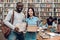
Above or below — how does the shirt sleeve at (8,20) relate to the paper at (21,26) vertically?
above

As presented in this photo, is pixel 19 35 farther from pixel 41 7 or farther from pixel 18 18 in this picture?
pixel 41 7

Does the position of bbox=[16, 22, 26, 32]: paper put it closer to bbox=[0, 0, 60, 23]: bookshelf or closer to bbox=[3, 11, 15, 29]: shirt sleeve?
bbox=[3, 11, 15, 29]: shirt sleeve

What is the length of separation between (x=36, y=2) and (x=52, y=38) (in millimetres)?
5655

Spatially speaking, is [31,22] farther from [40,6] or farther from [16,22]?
[40,6]

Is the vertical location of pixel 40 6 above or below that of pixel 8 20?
below

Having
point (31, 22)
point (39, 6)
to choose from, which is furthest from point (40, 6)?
point (31, 22)

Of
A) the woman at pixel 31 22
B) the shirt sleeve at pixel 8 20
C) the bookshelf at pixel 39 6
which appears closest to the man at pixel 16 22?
the shirt sleeve at pixel 8 20

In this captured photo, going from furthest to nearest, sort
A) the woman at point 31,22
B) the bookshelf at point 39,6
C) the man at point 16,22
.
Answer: the bookshelf at point 39,6 < the woman at point 31,22 < the man at point 16,22

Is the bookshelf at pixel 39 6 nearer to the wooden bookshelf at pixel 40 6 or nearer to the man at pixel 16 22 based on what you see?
the wooden bookshelf at pixel 40 6

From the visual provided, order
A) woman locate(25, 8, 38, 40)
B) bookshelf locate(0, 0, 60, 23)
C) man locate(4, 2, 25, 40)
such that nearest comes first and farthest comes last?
man locate(4, 2, 25, 40)
woman locate(25, 8, 38, 40)
bookshelf locate(0, 0, 60, 23)

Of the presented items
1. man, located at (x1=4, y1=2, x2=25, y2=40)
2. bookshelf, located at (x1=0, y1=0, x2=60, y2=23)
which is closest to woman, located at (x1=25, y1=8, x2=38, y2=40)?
man, located at (x1=4, y1=2, x2=25, y2=40)

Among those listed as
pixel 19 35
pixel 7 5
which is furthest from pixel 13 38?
pixel 7 5

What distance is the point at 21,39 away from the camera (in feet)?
13.3

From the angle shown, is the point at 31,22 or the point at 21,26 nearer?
the point at 21,26
